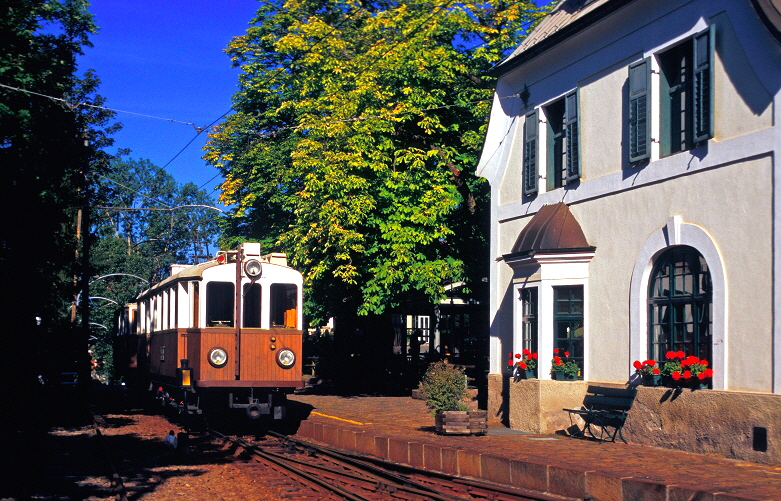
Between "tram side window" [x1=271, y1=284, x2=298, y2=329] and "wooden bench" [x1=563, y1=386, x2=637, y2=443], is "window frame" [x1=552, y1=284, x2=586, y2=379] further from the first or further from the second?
"tram side window" [x1=271, y1=284, x2=298, y2=329]

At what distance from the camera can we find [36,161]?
20.0 metres

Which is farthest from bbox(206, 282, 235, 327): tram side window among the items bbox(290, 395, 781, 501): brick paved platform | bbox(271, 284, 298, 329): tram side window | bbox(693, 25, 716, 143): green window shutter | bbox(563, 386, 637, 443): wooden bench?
bbox(693, 25, 716, 143): green window shutter

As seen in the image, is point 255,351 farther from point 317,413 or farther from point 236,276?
point 317,413

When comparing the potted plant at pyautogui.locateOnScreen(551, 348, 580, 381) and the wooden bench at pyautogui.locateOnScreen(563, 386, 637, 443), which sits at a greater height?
the potted plant at pyautogui.locateOnScreen(551, 348, 580, 381)

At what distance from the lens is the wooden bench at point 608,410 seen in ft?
42.8

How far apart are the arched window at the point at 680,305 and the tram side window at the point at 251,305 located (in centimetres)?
752

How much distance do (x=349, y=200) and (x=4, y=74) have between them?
27.8 ft

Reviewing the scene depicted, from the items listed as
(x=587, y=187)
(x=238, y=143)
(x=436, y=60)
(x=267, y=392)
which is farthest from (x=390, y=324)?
(x=587, y=187)

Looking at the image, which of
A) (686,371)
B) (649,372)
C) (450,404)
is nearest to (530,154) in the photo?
(450,404)

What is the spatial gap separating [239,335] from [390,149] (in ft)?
27.1

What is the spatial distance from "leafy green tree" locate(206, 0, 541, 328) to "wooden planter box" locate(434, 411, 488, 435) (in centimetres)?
753

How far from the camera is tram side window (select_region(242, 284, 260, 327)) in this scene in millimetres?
16578

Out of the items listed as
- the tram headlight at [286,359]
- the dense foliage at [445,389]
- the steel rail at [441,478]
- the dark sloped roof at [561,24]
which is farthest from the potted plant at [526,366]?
the dark sloped roof at [561,24]

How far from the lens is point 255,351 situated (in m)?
16.4
